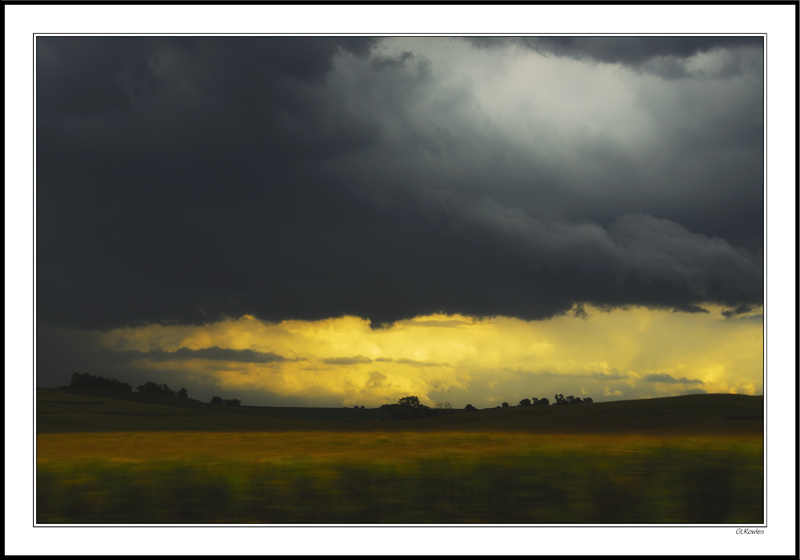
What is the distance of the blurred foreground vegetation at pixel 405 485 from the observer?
10133 millimetres

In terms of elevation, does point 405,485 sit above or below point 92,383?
above

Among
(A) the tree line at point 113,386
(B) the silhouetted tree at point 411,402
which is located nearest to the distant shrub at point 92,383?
(A) the tree line at point 113,386

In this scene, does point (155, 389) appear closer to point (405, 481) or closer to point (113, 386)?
point (113, 386)

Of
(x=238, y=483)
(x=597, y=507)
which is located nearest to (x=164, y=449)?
A: (x=238, y=483)

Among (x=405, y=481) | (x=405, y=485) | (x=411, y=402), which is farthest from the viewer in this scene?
(x=411, y=402)

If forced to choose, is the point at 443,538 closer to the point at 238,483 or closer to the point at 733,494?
the point at 238,483

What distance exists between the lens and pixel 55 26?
37.5 ft

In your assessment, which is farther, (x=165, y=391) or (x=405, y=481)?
(x=165, y=391)

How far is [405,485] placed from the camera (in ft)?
36.5

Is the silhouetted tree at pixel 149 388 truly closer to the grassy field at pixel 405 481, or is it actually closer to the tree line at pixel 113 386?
the tree line at pixel 113 386

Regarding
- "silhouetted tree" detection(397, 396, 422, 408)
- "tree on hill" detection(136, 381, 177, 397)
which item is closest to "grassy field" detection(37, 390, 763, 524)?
"silhouetted tree" detection(397, 396, 422, 408)

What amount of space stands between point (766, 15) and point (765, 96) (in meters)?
1.75

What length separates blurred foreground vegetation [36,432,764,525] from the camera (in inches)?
399

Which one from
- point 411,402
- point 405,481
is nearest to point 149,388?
point 411,402
